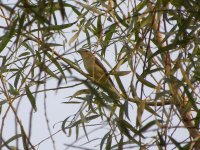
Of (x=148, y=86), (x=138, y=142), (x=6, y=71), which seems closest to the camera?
(x=138, y=142)

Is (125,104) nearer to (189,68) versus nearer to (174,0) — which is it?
(189,68)

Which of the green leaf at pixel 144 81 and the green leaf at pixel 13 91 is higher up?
the green leaf at pixel 13 91

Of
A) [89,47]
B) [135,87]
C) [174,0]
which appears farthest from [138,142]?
[89,47]

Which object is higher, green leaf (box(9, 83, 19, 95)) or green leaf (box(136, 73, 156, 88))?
green leaf (box(9, 83, 19, 95))

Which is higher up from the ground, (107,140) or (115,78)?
(115,78)

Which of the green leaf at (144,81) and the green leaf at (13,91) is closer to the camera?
the green leaf at (144,81)

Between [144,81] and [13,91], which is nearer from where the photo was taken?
[144,81]

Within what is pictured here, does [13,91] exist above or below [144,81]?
above

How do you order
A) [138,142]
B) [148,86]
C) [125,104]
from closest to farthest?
1. [138,142]
2. [125,104]
3. [148,86]

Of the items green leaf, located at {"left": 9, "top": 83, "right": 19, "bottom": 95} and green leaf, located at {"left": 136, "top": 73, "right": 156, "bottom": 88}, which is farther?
green leaf, located at {"left": 9, "top": 83, "right": 19, "bottom": 95}

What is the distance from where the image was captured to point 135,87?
4.78 feet

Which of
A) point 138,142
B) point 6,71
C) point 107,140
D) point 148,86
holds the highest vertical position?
point 6,71

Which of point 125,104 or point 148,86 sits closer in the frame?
point 125,104

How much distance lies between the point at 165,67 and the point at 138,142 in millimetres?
295
